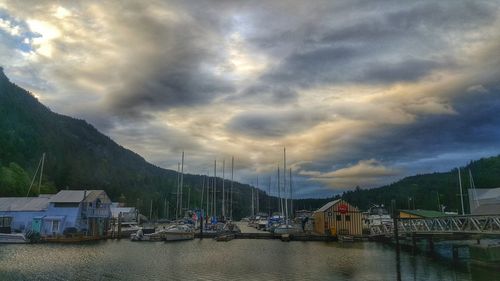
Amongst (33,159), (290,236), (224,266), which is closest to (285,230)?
(290,236)

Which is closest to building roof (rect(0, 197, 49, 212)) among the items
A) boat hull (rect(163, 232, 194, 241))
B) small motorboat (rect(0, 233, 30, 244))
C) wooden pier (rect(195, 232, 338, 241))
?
small motorboat (rect(0, 233, 30, 244))

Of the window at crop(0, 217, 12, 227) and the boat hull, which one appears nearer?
the window at crop(0, 217, 12, 227)

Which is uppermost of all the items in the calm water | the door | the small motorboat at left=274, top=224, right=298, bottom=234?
the door

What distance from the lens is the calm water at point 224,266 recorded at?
35.5 meters

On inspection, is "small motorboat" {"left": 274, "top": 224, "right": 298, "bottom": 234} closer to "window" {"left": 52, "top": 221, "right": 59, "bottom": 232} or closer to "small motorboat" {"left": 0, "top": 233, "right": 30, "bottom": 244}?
"window" {"left": 52, "top": 221, "right": 59, "bottom": 232}

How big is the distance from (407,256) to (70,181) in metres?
126

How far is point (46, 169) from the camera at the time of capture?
149m

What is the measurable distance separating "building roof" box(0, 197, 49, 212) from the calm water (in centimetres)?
2327

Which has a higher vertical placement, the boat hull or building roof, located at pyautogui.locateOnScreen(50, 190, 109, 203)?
building roof, located at pyautogui.locateOnScreen(50, 190, 109, 203)

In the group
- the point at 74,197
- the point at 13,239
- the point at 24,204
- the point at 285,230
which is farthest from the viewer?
the point at 285,230

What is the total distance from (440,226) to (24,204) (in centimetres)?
7153

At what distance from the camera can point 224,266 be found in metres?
41.6

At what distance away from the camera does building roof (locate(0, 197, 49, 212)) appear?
75.6 meters

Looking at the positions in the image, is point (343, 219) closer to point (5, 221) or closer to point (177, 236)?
point (177, 236)
